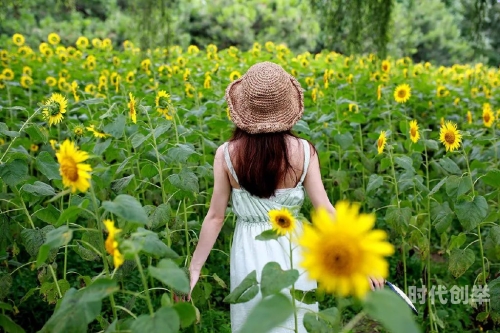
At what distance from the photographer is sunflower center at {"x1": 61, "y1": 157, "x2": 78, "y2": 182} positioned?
1.32 metres

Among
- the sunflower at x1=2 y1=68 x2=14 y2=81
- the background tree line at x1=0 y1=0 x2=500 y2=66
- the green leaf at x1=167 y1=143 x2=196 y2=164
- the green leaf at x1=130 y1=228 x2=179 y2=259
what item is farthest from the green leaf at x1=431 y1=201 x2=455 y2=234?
the background tree line at x1=0 y1=0 x2=500 y2=66

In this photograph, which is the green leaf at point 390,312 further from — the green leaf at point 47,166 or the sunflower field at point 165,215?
the green leaf at point 47,166

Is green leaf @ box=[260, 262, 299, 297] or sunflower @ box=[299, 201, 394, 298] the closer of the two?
sunflower @ box=[299, 201, 394, 298]

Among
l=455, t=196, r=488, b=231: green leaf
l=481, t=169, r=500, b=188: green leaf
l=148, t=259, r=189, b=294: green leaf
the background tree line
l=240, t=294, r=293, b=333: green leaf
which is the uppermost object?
l=240, t=294, r=293, b=333: green leaf

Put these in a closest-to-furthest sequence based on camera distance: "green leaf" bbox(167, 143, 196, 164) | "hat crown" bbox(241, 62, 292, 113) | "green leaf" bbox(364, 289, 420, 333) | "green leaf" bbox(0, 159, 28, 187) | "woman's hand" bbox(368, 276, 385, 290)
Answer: "green leaf" bbox(364, 289, 420, 333) < "woman's hand" bbox(368, 276, 385, 290) < "hat crown" bbox(241, 62, 292, 113) < "green leaf" bbox(0, 159, 28, 187) < "green leaf" bbox(167, 143, 196, 164)

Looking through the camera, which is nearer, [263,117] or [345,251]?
[345,251]

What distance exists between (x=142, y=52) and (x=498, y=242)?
4.12 meters

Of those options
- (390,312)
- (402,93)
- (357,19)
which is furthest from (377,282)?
(357,19)

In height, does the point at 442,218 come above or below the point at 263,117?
below

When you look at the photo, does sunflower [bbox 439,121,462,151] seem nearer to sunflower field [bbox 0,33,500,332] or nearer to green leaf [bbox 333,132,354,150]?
sunflower field [bbox 0,33,500,332]

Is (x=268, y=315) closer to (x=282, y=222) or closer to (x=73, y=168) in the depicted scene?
(x=282, y=222)

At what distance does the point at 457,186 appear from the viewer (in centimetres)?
227

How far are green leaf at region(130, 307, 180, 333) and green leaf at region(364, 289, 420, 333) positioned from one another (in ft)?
1.30

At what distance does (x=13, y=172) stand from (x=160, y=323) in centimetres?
104
